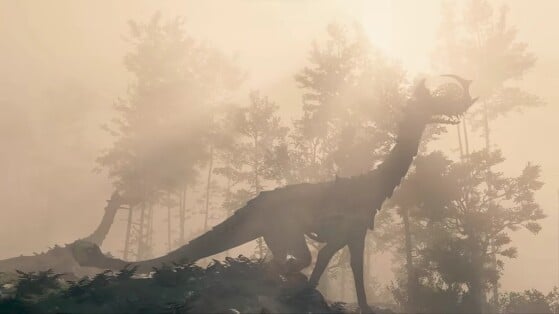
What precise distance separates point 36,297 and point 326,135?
18090 mm

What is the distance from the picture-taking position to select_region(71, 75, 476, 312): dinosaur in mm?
10117

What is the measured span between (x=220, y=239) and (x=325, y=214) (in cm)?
256

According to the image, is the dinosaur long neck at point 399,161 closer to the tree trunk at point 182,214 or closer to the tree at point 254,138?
the tree at point 254,138

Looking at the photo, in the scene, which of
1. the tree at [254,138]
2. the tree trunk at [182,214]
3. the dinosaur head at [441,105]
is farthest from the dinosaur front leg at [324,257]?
the tree trunk at [182,214]

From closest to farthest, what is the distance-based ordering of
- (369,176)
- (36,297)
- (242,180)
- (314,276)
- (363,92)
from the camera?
(36,297) → (314,276) → (369,176) → (363,92) → (242,180)

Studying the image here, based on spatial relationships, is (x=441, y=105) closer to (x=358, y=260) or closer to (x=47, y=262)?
(x=358, y=260)

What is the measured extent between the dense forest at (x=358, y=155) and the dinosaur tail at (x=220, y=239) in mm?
981

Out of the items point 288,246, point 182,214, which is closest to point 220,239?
point 288,246

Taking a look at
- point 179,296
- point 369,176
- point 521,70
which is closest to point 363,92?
point 521,70

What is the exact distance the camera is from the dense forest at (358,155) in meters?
15.2

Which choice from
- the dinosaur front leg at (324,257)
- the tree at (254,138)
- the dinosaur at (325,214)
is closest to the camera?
the dinosaur front leg at (324,257)

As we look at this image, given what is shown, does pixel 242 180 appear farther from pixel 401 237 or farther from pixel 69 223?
pixel 69 223

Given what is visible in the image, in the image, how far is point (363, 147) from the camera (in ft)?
65.3

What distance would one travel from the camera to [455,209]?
16.6 meters
